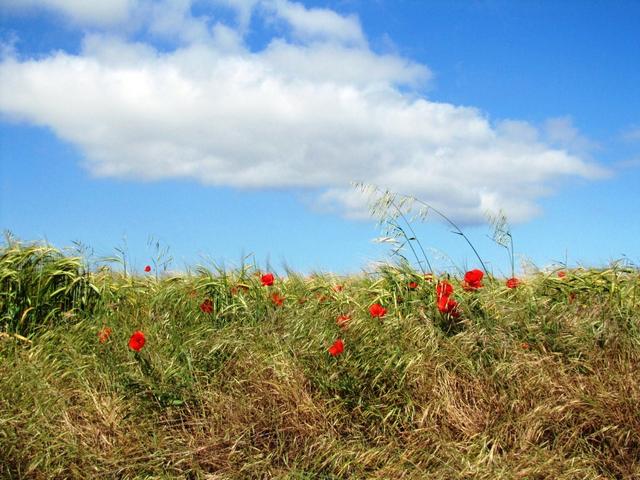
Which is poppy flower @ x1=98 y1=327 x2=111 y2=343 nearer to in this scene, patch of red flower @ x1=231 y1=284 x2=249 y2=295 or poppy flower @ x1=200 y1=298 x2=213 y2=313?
poppy flower @ x1=200 y1=298 x2=213 y2=313

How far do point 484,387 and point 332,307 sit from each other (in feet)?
4.69

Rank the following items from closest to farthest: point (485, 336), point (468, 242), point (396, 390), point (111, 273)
→ 1. point (396, 390)
2. point (485, 336)
3. point (468, 242)
4. point (111, 273)

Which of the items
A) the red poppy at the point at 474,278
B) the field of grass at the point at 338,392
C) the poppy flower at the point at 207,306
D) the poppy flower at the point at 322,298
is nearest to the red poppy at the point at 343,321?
the field of grass at the point at 338,392

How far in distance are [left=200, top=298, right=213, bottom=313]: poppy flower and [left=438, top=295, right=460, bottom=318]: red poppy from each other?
182 centimetres

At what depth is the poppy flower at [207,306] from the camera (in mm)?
5316

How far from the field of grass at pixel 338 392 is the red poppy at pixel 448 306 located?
0.06ft

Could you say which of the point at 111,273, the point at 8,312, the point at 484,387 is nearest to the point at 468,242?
the point at 484,387

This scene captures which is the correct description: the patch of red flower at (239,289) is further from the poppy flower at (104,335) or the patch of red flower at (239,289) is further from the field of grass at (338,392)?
the poppy flower at (104,335)

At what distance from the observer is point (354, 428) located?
419 centimetres

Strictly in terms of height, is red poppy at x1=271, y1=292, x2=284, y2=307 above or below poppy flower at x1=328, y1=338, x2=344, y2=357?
above

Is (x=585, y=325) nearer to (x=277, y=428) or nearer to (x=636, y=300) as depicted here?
(x=636, y=300)

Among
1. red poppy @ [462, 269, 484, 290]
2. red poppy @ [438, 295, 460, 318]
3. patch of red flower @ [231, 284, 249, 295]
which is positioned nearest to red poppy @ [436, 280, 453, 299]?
red poppy @ [438, 295, 460, 318]

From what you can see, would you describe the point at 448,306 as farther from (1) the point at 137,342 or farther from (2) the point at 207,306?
(1) the point at 137,342

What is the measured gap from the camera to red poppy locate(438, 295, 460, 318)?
4777 mm
